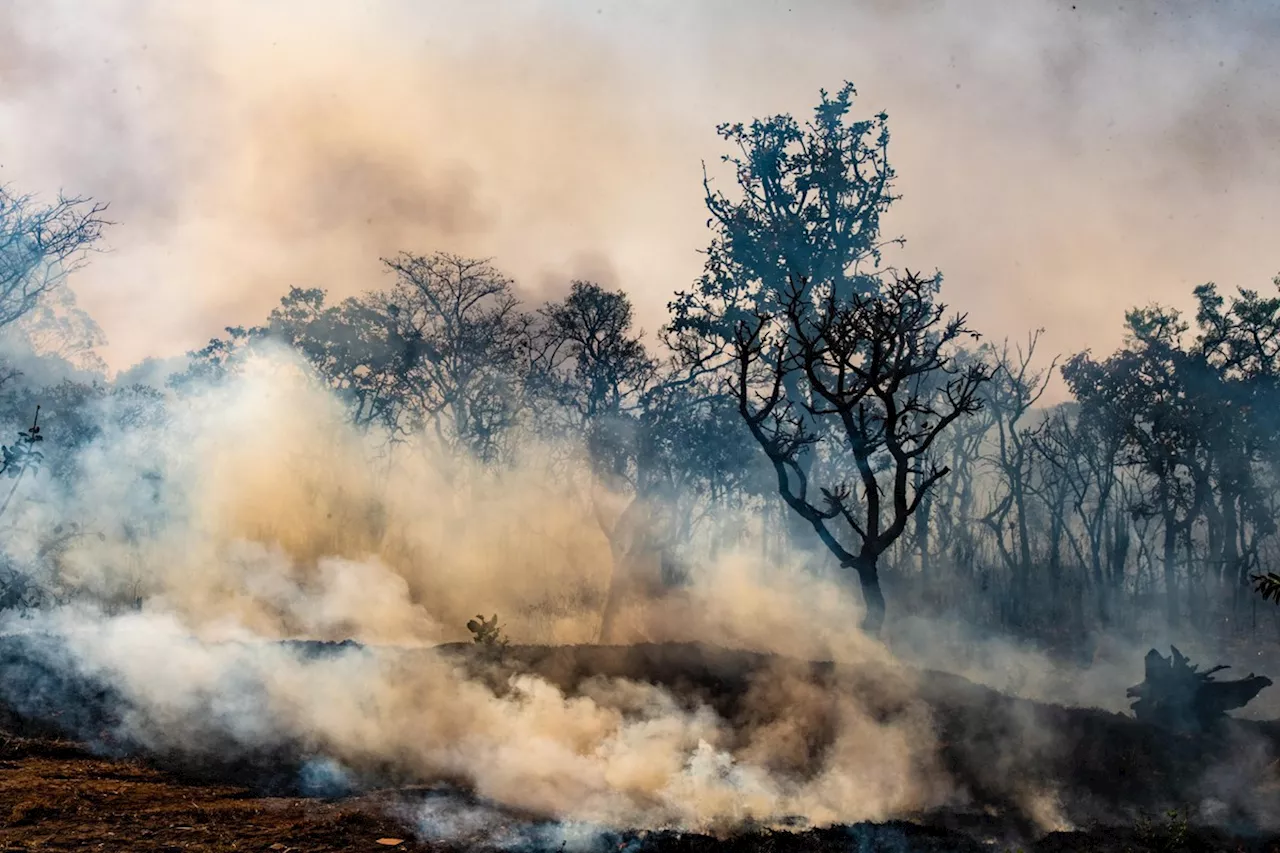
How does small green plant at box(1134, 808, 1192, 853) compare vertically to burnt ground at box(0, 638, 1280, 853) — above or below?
below

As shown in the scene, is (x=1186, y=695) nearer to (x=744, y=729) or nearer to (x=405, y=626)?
(x=744, y=729)

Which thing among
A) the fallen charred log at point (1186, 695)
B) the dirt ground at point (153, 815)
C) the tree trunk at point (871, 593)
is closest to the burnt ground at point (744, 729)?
the dirt ground at point (153, 815)

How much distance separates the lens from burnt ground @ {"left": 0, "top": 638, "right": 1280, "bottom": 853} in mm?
8547

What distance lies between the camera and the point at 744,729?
1293cm

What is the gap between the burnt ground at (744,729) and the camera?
855 centimetres

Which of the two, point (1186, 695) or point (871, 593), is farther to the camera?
point (871, 593)

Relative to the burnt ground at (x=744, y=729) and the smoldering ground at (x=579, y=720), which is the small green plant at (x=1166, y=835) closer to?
the burnt ground at (x=744, y=729)

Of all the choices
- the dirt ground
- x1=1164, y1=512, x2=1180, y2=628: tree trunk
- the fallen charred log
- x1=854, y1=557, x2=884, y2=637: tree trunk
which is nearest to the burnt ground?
the dirt ground

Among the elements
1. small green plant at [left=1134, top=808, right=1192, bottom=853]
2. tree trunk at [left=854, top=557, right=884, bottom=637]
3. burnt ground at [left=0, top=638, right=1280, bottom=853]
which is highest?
tree trunk at [left=854, top=557, right=884, bottom=637]

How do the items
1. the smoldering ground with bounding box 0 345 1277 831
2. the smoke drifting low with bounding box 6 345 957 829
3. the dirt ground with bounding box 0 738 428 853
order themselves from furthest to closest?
the smoke drifting low with bounding box 6 345 957 829 → the smoldering ground with bounding box 0 345 1277 831 → the dirt ground with bounding box 0 738 428 853

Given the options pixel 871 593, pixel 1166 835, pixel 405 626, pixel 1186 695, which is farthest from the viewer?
pixel 405 626

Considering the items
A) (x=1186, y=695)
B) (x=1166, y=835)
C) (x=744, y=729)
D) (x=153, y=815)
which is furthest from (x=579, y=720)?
(x=1186, y=695)

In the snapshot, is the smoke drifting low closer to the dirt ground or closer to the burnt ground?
the burnt ground

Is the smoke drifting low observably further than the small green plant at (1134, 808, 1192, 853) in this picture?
Yes
